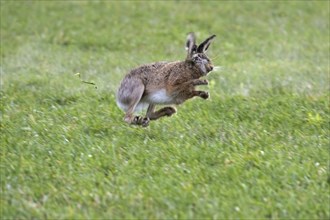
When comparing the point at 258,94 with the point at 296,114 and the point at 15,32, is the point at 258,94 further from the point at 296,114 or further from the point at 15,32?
the point at 15,32

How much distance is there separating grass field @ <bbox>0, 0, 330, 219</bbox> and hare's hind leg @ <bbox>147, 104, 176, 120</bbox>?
0.15 m

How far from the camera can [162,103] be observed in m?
8.51

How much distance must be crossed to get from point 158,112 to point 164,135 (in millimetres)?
402

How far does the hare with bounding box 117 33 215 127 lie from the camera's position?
830 centimetres

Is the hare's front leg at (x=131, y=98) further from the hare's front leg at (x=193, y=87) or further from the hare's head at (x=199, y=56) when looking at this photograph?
the hare's head at (x=199, y=56)

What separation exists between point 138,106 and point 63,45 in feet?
25.2

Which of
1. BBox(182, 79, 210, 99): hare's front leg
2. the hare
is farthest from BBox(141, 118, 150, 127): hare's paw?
BBox(182, 79, 210, 99): hare's front leg

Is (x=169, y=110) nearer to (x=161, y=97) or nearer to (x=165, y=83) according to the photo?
(x=161, y=97)

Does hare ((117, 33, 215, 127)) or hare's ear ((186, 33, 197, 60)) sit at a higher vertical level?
hare's ear ((186, 33, 197, 60))

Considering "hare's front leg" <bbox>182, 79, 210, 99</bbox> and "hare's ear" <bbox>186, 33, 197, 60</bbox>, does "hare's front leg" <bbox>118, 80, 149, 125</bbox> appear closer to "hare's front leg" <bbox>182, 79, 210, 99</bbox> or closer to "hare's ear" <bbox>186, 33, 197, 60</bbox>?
"hare's front leg" <bbox>182, 79, 210, 99</bbox>

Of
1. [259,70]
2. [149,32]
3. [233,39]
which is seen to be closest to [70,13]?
[149,32]

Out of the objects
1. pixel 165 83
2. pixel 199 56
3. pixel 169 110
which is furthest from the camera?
pixel 169 110

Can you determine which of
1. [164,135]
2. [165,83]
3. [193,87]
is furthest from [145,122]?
[193,87]

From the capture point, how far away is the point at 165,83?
8406 millimetres
